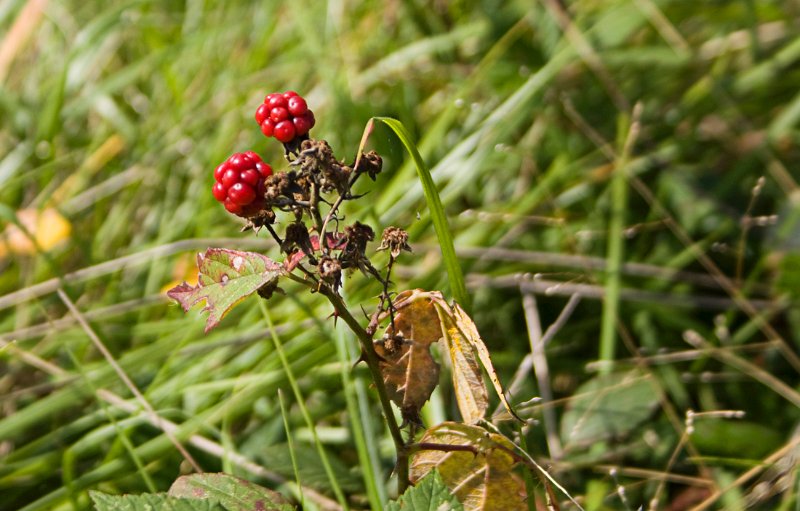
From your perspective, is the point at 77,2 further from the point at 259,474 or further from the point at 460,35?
the point at 259,474

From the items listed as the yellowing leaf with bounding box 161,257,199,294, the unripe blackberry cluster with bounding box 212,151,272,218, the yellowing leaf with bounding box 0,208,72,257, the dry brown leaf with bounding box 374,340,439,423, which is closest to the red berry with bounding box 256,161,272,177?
the unripe blackberry cluster with bounding box 212,151,272,218

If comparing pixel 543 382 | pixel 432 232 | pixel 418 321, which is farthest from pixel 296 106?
pixel 432 232

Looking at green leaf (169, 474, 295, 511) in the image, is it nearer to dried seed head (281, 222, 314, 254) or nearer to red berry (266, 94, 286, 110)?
dried seed head (281, 222, 314, 254)

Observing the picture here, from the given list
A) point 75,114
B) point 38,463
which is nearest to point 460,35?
point 75,114

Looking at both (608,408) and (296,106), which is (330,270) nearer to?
(296,106)

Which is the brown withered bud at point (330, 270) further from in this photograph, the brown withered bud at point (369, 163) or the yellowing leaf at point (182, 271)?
the yellowing leaf at point (182, 271)

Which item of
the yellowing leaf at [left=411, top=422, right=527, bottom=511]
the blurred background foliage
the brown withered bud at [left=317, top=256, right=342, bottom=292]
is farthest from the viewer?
the blurred background foliage
